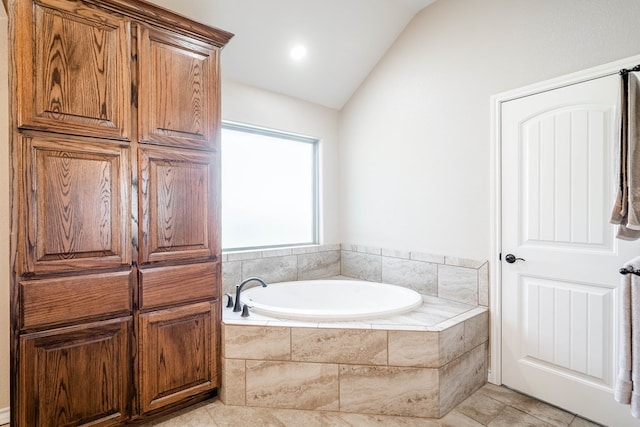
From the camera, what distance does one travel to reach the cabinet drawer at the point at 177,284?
1880mm

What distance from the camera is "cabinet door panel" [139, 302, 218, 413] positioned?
1884mm

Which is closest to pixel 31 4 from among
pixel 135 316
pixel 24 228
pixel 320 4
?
pixel 24 228

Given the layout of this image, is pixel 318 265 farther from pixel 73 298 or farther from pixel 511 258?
pixel 73 298

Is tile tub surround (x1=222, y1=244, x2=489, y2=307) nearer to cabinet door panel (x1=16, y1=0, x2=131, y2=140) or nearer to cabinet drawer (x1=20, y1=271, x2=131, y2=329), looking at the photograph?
cabinet drawer (x1=20, y1=271, x2=131, y2=329)

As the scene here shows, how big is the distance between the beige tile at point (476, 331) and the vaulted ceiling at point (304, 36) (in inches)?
95.4

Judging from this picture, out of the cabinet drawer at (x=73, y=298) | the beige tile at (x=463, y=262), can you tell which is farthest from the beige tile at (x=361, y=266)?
the cabinet drawer at (x=73, y=298)

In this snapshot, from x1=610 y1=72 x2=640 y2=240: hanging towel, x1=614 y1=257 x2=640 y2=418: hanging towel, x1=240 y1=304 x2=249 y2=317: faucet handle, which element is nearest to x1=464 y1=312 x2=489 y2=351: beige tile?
x1=614 y1=257 x2=640 y2=418: hanging towel

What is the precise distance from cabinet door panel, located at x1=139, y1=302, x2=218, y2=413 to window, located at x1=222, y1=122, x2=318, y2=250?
98cm

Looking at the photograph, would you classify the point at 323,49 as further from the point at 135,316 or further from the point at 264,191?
the point at 135,316

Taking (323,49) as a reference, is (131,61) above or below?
below

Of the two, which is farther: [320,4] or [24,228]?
[320,4]

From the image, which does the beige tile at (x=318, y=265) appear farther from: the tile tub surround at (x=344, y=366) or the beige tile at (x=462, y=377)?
the beige tile at (x=462, y=377)

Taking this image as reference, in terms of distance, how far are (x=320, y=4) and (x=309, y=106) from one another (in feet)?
3.32

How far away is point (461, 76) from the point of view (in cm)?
260
